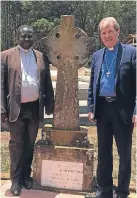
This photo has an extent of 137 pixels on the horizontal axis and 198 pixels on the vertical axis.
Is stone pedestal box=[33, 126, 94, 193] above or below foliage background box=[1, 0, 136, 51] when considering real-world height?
below

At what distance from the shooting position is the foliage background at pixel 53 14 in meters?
37.6

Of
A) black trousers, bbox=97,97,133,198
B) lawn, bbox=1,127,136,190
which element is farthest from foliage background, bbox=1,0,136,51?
black trousers, bbox=97,97,133,198

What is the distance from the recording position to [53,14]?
3944 centimetres

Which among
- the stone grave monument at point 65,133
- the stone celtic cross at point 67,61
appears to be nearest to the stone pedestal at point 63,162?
the stone grave monument at point 65,133

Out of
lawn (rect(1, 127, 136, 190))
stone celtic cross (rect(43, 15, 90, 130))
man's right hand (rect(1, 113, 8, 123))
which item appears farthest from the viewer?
lawn (rect(1, 127, 136, 190))

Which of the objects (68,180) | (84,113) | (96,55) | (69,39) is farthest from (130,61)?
(84,113)

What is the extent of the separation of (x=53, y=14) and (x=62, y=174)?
121ft

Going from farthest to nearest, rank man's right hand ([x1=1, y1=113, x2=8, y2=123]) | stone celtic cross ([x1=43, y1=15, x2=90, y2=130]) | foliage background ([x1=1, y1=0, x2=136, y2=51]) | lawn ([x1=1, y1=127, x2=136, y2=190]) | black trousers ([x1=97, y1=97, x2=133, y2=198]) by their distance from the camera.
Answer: foliage background ([x1=1, y1=0, x2=136, y2=51]), lawn ([x1=1, y1=127, x2=136, y2=190]), stone celtic cross ([x1=43, y1=15, x2=90, y2=130]), man's right hand ([x1=1, y1=113, x2=8, y2=123]), black trousers ([x1=97, y1=97, x2=133, y2=198])

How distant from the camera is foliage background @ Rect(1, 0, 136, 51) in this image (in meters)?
37.6

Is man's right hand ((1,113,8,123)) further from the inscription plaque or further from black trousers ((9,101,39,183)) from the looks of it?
the inscription plaque

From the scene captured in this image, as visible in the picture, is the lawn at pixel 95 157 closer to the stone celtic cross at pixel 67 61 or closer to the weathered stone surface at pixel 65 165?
the weathered stone surface at pixel 65 165

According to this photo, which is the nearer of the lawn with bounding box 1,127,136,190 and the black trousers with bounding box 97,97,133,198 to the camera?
the black trousers with bounding box 97,97,133,198

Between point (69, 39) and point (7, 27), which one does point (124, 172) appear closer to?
point (69, 39)

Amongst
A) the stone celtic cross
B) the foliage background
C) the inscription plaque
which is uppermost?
the foliage background
